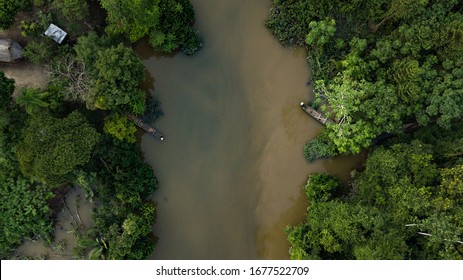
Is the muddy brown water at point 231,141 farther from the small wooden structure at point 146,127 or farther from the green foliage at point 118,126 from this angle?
the green foliage at point 118,126

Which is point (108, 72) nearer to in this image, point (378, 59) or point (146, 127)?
point (146, 127)

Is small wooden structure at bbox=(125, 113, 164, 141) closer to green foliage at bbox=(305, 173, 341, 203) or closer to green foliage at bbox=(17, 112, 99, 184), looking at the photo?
green foliage at bbox=(17, 112, 99, 184)

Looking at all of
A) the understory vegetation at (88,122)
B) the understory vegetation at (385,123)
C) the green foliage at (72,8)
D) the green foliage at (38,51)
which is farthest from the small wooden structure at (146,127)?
the understory vegetation at (385,123)

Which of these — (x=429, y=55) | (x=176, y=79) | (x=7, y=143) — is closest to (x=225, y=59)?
(x=176, y=79)

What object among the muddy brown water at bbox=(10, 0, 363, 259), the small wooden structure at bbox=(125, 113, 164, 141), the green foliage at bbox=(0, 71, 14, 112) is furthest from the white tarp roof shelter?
the small wooden structure at bbox=(125, 113, 164, 141)

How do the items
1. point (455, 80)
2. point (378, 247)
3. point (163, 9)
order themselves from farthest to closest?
1. point (163, 9)
2. point (455, 80)
3. point (378, 247)

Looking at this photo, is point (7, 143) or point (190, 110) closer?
point (7, 143)

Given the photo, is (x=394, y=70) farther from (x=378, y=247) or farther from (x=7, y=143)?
(x=7, y=143)

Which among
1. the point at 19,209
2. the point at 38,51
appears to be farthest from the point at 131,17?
the point at 19,209
